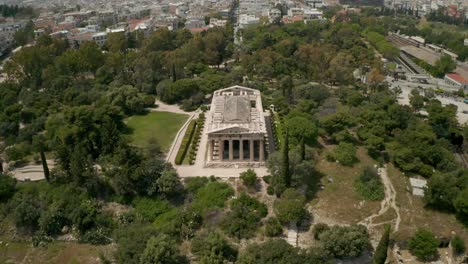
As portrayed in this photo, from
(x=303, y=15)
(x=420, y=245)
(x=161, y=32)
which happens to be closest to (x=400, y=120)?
(x=420, y=245)

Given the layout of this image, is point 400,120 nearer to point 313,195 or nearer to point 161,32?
point 313,195

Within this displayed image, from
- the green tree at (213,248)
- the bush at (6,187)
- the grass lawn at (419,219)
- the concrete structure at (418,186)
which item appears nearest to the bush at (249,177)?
the green tree at (213,248)

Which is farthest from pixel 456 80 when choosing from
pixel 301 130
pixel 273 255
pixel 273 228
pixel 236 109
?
pixel 273 255

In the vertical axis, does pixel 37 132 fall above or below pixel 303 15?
below

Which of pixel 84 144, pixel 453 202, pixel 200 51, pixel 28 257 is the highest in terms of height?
pixel 200 51

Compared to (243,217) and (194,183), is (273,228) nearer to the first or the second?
(243,217)

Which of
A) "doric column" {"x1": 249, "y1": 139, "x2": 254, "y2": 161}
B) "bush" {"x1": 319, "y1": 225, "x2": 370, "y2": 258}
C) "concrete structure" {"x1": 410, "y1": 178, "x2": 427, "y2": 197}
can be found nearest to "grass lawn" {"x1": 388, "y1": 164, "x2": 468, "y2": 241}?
"concrete structure" {"x1": 410, "y1": 178, "x2": 427, "y2": 197}

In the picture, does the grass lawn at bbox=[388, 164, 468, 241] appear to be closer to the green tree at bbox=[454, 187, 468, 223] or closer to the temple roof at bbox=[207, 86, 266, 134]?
the green tree at bbox=[454, 187, 468, 223]
